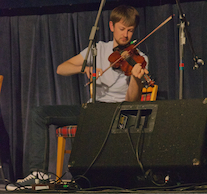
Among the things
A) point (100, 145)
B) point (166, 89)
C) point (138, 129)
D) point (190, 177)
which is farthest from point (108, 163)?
point (166, 89)

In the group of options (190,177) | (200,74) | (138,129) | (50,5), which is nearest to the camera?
(190,177)

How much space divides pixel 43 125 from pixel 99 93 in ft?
1.88

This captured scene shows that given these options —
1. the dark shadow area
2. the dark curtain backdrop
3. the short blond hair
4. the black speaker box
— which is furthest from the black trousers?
the dark shadow area

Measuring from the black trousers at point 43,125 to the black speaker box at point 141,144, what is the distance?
0.47 metres

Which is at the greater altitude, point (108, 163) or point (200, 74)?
point (200, 74)

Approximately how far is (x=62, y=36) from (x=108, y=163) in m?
2.10

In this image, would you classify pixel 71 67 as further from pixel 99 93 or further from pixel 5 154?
pixel 5 154

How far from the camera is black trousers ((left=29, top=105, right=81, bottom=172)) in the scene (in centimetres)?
184

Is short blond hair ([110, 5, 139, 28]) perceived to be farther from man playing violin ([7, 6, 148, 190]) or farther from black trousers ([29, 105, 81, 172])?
black trousers ([29, 105, 81, 172])

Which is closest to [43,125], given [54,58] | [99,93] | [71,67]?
[99,93]

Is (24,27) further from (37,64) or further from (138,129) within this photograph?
(138,129)

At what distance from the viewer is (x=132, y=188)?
139 centimetres

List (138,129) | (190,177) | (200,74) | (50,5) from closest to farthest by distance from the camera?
1. (190,177)
2. (138,129)
3. (200,74)
4. (50,5)

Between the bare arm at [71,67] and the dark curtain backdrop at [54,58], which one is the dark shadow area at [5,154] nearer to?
the dark curtain backdrop at [54,58]
